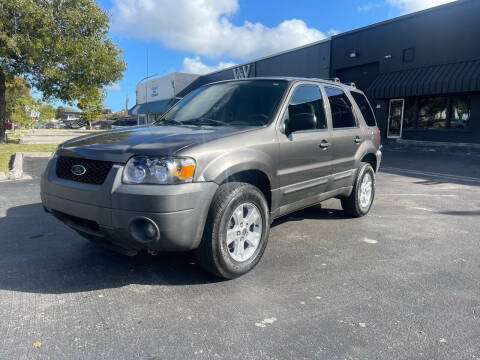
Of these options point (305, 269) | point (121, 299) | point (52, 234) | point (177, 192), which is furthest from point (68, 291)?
point (305, 269)

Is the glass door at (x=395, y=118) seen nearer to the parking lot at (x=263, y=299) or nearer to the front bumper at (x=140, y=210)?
the parking lot at (x=263, y=299)

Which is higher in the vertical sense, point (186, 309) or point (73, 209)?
point (73, 209)

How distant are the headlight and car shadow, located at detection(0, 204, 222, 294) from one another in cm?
96

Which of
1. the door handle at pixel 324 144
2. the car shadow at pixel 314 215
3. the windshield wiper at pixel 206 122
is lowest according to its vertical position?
the car shadow at pixel 314 215

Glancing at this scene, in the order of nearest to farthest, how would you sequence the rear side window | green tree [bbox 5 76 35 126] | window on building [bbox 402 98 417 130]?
the rear side window < window on building [bbox 402 98 417 130] < green tree [bbox 5 76 35 126]

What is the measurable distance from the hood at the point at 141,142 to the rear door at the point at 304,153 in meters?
0.59

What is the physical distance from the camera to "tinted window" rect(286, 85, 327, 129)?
396 cm

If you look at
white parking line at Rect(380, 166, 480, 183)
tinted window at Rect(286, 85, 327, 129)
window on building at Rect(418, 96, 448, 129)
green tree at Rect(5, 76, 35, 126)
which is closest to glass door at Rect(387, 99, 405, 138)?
window on building at Rect(418, 96, 448, 129)

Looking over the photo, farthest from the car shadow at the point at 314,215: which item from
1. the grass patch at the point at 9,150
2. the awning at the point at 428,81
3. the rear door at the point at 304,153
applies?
the awning at the point at 428,81

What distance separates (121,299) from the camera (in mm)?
2826

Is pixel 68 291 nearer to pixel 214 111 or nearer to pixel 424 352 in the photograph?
pixel 214 111

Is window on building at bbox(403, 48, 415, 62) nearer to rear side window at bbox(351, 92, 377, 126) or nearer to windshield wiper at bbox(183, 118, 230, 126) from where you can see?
rear side window at bbox(351, 92, 377, 126)

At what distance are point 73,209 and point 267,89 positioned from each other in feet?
7.59

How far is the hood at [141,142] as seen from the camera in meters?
2.81
